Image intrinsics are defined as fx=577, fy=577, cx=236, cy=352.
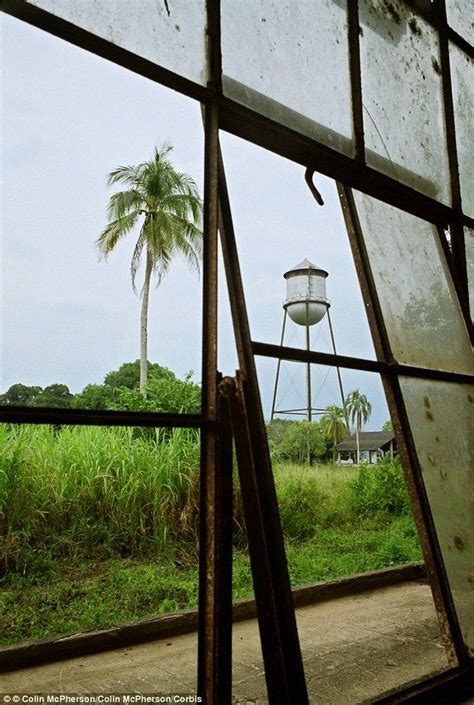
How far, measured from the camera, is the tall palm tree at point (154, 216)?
9219mm

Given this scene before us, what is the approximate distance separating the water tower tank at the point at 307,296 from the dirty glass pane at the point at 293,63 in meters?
6.82

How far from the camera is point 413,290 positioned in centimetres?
212

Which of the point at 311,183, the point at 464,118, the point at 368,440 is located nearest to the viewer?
the point at 311,183

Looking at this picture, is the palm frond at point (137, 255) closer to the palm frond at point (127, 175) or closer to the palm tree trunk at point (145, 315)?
the palm tree trunk at point (145, 315)

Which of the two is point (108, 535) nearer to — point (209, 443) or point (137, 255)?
point (209, 443)

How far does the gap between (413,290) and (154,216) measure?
783 cm

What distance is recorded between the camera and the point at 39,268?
5559 mm

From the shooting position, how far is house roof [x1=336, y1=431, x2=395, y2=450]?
1312 cm

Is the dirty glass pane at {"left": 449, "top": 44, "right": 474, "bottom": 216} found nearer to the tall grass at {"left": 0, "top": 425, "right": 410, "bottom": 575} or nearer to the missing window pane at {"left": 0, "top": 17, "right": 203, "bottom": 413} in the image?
the missing window pane at {"left": 0, "top": 17, "right": 203, "bottom": 413}

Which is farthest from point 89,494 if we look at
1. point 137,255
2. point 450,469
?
point 137,255

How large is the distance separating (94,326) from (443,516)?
4485mm

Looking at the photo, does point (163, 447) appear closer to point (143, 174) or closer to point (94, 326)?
point (94, 326)

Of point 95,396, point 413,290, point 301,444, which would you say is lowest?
point 413,290

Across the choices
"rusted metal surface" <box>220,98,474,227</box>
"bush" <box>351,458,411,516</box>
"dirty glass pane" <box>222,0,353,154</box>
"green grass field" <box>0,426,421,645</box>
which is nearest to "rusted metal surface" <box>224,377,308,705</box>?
"rusted metal surface" <box>220,98,474,227</box>
